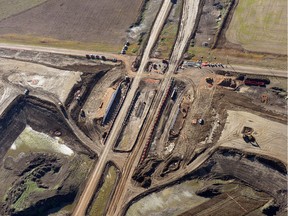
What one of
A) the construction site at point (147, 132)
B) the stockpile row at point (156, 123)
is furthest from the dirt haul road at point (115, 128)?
the stockpile row at point (156, 123)

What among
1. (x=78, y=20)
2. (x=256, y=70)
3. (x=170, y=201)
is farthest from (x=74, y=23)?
(x=170, y=201)

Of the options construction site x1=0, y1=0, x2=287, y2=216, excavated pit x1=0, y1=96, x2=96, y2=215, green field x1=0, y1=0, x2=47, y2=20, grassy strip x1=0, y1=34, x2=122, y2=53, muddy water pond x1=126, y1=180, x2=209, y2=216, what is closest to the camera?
muddy water pond x1=126, y1=180, x2=209, y2=216

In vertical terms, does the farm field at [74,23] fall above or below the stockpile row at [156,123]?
above

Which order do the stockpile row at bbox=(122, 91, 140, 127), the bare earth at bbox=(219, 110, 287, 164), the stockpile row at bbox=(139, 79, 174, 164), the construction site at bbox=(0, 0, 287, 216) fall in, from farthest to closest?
the stockpile row at bbox=(122, 91, 140, 127), the stockpile row at bbox=(139, 79, 174, 164), the bare earth at bbox=(219, 110, 287, 164), the construction site at bbox=(0, 0, 287, 216)

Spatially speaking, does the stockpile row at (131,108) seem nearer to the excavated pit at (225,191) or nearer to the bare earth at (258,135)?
the excavated pit at (225,191)

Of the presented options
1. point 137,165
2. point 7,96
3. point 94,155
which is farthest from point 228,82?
point 7,96

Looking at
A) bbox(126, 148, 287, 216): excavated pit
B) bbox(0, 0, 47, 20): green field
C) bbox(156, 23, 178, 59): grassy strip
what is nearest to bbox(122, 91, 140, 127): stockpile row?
bbox(156, 23, 178, 59): grassy strip

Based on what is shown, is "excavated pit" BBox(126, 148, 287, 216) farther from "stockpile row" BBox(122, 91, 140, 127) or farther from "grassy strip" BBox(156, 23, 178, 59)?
"grassy strip" BBox(156, 23, 178, 59)
